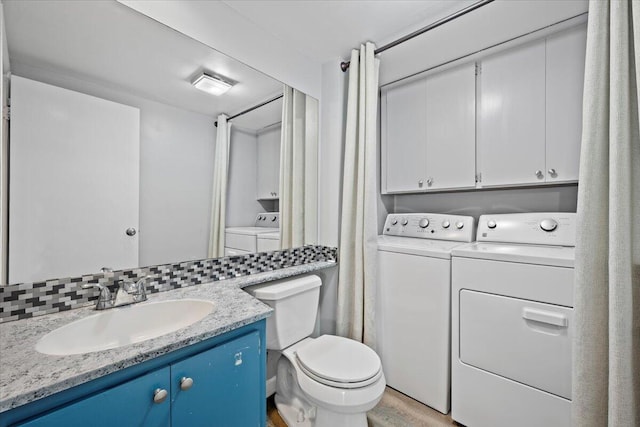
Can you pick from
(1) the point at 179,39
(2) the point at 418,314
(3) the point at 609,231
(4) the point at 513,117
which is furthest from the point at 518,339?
(1) the point at 179,39

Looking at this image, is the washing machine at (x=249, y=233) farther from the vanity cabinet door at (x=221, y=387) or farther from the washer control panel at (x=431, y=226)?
the washer control panel at (x=431, y=226)

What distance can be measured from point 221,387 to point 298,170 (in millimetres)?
1363

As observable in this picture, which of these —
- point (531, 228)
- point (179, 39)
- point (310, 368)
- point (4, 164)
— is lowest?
point (310, 368)

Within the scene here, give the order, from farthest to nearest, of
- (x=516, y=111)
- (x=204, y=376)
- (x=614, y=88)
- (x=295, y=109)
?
1. (x=295, y=109)
2. (x=516, y=111)
3. (x=614, y=88)
4. (x=204, y=376)

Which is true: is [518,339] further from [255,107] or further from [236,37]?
[236,37]

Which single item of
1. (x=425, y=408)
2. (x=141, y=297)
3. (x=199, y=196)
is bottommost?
(x=425, y=408)

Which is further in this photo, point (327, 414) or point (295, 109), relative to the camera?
point (295, 109)

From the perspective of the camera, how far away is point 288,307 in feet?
5.02

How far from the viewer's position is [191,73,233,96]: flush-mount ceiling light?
4.72 feet

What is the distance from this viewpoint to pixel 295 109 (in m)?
1.90

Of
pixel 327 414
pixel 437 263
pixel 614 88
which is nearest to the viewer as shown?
pixel 614 88

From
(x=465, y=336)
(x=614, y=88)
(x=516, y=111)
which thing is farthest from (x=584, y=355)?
(x=516, y=111)

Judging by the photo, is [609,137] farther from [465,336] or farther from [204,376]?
[204,376]

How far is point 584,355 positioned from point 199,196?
1850mm
